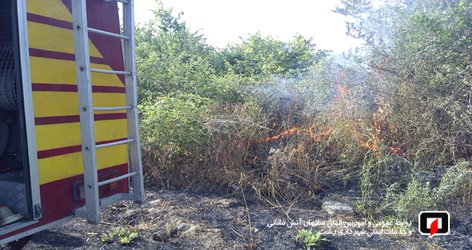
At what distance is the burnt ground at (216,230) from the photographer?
12.3ft

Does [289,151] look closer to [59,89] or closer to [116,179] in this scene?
[116,179]

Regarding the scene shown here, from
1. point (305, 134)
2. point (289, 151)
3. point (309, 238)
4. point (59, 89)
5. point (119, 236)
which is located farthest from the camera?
point (305, 134)

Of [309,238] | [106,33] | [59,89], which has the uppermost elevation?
[106,33]

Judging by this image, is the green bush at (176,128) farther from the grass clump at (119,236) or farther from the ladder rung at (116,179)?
the ladder rung at (116,179)

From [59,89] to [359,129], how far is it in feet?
12.6

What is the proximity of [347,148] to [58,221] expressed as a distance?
11.6 ft

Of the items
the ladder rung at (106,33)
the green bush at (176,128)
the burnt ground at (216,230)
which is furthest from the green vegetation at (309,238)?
the ladder rung at (106,33)

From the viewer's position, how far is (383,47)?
5.98 meters

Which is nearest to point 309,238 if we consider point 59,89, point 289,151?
point 289,151

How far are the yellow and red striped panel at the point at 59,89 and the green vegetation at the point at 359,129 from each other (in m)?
2.21

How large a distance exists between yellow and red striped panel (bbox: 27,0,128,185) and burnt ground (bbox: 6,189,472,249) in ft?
3.63

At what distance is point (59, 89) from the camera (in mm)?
2822

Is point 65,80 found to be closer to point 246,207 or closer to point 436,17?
point 246,207

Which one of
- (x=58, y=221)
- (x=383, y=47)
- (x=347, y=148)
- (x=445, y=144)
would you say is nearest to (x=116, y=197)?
(x=58, y=221)
